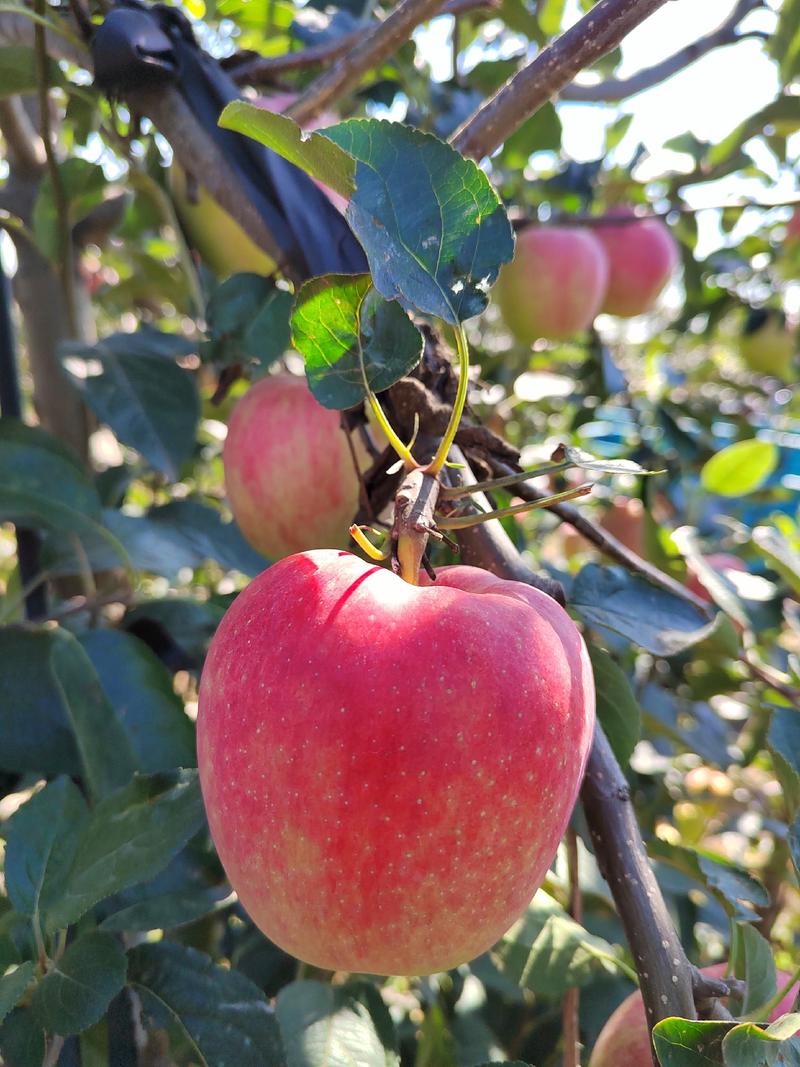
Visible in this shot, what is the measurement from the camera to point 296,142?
12.2 inches

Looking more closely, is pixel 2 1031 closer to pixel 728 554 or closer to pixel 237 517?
pixel 237 517

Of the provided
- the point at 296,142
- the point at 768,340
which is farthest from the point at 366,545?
the point at 768,340

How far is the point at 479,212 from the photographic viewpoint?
0.34 metres

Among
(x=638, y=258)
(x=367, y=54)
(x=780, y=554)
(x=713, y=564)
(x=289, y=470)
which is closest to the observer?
(x=367, y=54)

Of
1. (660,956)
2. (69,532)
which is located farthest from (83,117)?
(660,956)

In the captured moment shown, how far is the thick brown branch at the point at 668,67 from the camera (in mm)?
938

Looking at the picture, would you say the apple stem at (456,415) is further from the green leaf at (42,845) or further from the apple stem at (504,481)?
the green leaf at (42,845)

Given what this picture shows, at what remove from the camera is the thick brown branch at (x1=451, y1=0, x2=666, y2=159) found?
0.36m

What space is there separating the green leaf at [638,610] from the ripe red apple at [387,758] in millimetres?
115

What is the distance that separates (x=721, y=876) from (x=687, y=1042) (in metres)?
0.17

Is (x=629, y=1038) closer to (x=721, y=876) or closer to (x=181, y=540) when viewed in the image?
(x=721, y=876)

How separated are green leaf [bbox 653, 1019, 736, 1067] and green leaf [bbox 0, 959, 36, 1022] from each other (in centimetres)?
25

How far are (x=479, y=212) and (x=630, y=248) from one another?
39.1 inches

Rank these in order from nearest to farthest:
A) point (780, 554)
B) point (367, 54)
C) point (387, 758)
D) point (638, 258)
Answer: point (387, 758), point (367, 54), point (780, 554), point (638, 258)
